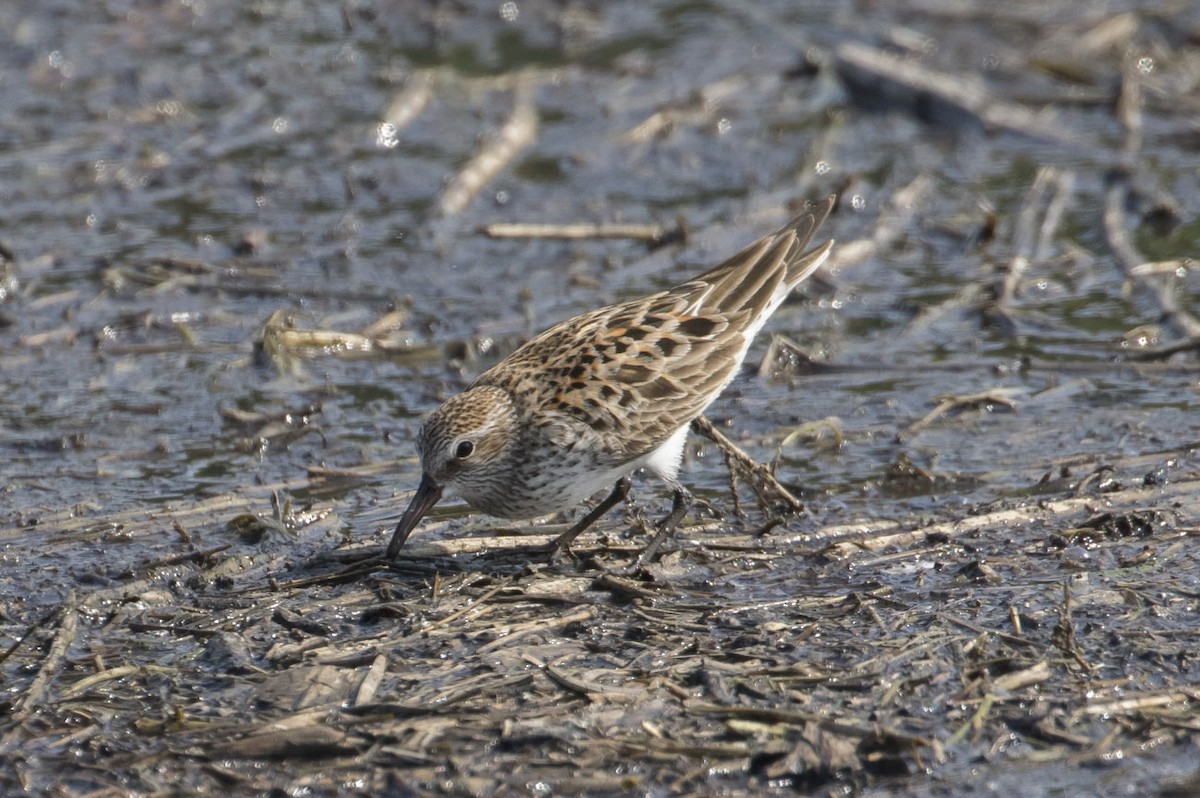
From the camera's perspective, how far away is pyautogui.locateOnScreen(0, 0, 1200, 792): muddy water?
29.6 feet

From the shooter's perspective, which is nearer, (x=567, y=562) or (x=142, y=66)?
(x=567, y=562)

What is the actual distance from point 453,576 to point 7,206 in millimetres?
6890

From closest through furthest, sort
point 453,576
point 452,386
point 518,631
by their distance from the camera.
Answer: point 518,631 → point 453,576 → point 452,386

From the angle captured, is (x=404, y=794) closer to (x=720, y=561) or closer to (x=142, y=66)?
(x=720, y=561)

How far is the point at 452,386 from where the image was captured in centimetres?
991

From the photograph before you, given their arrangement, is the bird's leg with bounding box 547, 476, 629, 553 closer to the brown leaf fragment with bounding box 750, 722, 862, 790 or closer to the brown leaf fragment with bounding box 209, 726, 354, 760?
the brown leaf fragment with bounding box 209, 726, 354, 760

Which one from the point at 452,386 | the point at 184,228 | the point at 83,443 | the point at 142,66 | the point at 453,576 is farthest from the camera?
the point at 142,66

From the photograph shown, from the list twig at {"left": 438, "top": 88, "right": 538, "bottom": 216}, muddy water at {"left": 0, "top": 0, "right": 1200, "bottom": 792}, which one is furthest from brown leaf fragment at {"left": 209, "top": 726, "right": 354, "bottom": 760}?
twig at {"left": 438, "top": 88, "right": 538, "bottom": 216}

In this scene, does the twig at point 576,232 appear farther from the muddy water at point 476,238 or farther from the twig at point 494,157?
the twig at point 494,157

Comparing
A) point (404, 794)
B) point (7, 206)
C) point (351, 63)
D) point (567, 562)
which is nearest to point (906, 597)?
point (567, 562)

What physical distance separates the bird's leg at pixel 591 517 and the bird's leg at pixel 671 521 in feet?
0.84

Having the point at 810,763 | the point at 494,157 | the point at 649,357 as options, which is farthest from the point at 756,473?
the point at 494,157

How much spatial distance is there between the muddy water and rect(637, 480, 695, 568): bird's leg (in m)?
0.62

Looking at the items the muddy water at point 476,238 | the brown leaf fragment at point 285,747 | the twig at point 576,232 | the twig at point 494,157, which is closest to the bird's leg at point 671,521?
the muddy water at point 476,238
